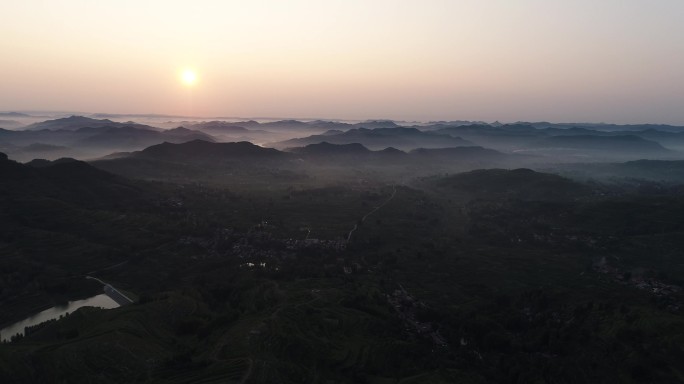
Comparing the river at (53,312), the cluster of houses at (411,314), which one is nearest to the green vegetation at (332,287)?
the cluster of houses at (411,314)

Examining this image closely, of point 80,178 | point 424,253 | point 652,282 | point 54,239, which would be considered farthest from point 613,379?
point 80,178

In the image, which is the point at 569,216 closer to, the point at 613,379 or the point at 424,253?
the point at 424,253

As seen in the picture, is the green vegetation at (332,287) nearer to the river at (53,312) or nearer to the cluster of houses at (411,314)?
the cluster of houses at (411,314)

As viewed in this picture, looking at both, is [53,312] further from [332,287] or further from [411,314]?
[411,314]

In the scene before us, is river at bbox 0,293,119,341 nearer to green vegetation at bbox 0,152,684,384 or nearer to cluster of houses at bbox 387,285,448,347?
green vegetation at bbox 0,152,684,384

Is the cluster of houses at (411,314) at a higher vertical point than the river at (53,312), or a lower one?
higher

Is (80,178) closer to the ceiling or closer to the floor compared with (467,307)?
closer to the ceiling

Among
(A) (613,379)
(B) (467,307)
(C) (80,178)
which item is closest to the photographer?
(A) (613,379)

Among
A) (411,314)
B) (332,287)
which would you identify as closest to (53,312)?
(332,287)
